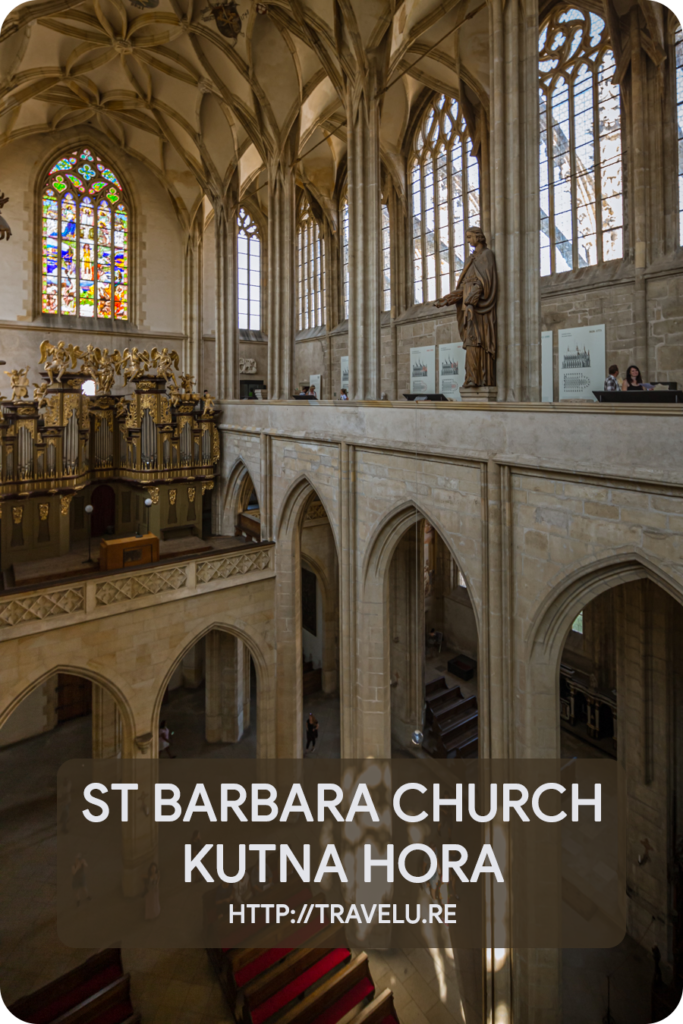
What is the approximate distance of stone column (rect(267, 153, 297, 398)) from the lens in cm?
1488

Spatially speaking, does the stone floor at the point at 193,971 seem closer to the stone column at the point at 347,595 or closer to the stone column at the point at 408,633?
the stone column at the point at 347,595

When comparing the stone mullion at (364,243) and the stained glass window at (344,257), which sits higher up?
the stained glass window at (344,257)

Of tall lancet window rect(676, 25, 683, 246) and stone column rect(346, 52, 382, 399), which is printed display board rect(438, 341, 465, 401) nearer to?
stone column rect(346, 52, 382, 399)

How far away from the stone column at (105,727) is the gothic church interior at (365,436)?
0.07 meters

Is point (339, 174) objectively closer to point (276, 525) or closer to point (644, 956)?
point (276, 525)

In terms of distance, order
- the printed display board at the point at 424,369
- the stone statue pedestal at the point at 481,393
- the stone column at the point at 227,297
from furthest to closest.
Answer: the stone column at the point at 227,297
the printed display board at the point at 424,369
the stone statue pedestal at the point at 481,393

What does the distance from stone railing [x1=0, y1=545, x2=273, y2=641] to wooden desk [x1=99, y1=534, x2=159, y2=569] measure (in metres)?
0.50

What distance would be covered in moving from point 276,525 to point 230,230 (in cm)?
1020

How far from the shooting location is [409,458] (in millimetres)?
9148

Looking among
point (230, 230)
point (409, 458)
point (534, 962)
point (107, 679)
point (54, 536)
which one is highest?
point (230, 230)

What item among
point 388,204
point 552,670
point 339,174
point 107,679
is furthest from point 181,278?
point 552,670

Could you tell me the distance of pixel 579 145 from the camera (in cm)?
1224

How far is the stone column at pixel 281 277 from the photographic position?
586 inches

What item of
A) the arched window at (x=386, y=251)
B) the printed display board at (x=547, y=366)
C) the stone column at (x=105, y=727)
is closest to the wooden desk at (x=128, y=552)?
the stone column at (x=105, y=727)
